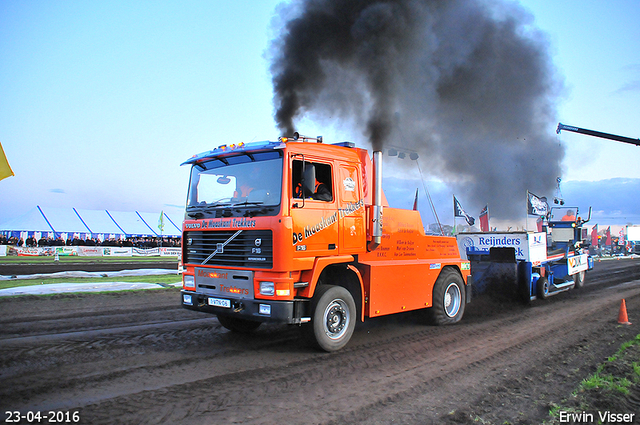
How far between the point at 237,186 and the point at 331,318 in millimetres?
2360

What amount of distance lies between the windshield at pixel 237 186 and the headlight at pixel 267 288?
0.93 m

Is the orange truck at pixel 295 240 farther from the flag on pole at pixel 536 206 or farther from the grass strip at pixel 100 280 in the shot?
the flag on pole at pixel 536 206

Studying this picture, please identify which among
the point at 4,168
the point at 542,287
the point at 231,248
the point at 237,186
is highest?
the point at 4,168

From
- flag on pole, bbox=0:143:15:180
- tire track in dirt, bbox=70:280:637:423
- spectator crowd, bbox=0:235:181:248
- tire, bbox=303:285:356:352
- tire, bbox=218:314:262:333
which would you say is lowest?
tire track in dirt, bbox=70:280:637:423

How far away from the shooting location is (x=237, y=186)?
605 centimetres

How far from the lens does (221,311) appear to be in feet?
19.2

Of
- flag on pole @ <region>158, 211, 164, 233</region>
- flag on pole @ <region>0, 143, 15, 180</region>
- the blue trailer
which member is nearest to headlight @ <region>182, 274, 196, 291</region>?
flag on pole @ <region>0, 143, 15, 180</region>

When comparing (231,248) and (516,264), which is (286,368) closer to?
(231,248)

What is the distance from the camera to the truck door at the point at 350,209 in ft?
20.4

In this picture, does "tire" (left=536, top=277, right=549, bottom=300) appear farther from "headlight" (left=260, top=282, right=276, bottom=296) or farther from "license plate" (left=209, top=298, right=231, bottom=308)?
"license plate" (left=209, top=298, right=231, bottom=308)

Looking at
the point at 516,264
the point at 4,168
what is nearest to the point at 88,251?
the point at 4,168

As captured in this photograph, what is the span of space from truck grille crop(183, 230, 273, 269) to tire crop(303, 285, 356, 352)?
91cm

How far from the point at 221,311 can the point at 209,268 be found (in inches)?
26.5

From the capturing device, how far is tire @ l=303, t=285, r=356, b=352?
5668 mm
